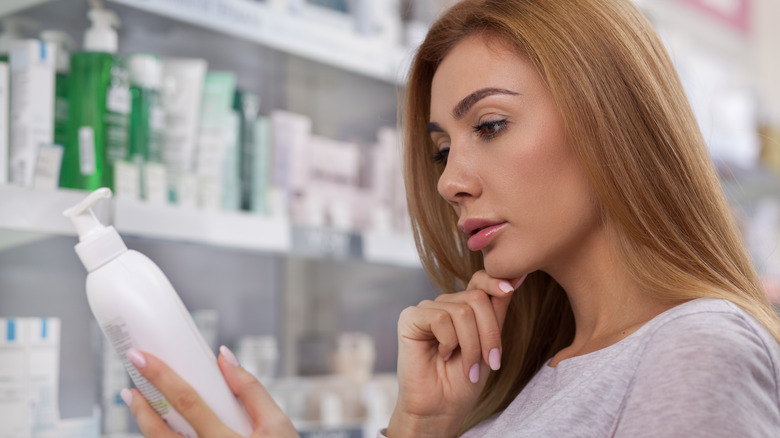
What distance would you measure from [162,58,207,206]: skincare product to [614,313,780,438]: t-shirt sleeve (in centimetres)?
91

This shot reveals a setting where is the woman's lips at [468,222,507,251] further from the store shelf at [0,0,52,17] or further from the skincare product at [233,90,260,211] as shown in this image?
the store shelf at [0,0,52,17]

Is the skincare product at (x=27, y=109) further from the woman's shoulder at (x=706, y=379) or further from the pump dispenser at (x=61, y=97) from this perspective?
the woman's shoulder at (x=706, y=379)

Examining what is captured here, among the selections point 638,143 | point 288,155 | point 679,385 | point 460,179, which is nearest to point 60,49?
point 288,155

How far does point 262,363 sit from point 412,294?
0.70m

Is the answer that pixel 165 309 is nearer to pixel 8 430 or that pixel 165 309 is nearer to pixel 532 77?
pixel 8 430

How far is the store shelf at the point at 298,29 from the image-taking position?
1.39m

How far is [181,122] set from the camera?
1448 mm

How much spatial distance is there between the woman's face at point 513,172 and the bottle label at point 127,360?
46 centimetres

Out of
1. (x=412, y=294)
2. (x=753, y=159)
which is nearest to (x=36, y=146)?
(x=412, y=294)

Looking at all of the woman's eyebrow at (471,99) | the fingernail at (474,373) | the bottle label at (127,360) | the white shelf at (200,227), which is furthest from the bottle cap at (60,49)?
the fingernail at (474,373)

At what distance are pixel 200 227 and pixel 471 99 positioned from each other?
23.5 inches

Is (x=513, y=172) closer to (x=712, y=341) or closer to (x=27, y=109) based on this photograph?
(x=712, y=341)

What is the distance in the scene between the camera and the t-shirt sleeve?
2.45ft

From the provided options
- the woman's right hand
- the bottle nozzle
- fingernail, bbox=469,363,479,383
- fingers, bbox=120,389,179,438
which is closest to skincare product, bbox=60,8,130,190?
the bottle nozzle
